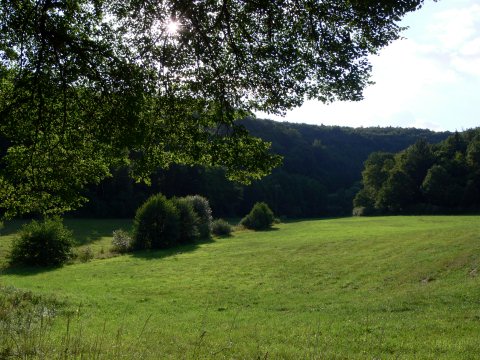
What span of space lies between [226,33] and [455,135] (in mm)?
97686

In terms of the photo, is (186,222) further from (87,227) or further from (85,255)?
(87,227)

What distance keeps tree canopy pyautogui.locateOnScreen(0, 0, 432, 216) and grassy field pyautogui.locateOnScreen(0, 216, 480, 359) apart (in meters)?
4.08

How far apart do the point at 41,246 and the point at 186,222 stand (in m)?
20.0

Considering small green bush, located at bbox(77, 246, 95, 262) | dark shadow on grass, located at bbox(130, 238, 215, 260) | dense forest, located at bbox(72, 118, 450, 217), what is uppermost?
dense forest, located at bbox(72, 118, 450, 217)

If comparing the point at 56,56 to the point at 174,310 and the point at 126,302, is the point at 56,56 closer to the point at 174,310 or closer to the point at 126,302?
the point at 174,310

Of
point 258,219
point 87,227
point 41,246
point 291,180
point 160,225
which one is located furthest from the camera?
point 291,180

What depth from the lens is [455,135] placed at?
9425 centimetres

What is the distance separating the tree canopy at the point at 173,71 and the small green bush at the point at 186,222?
1778 inches

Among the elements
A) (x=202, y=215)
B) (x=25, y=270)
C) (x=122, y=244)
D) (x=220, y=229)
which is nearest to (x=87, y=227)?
(x=202, y=215)

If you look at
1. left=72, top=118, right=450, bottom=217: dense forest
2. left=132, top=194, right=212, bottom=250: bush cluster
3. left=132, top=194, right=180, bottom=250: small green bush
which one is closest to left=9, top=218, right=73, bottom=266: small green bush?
left=132, top=194, right=180, bottom=250: small green bush

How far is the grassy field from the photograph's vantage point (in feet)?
33.6

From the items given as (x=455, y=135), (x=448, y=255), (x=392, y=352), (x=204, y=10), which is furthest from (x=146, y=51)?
(x=455, y=135)

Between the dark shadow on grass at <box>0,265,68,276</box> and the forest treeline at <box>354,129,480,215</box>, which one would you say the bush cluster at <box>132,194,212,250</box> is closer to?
the dark shadow on grass at <box>0,265,68,276</box>

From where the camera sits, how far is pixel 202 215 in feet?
202
